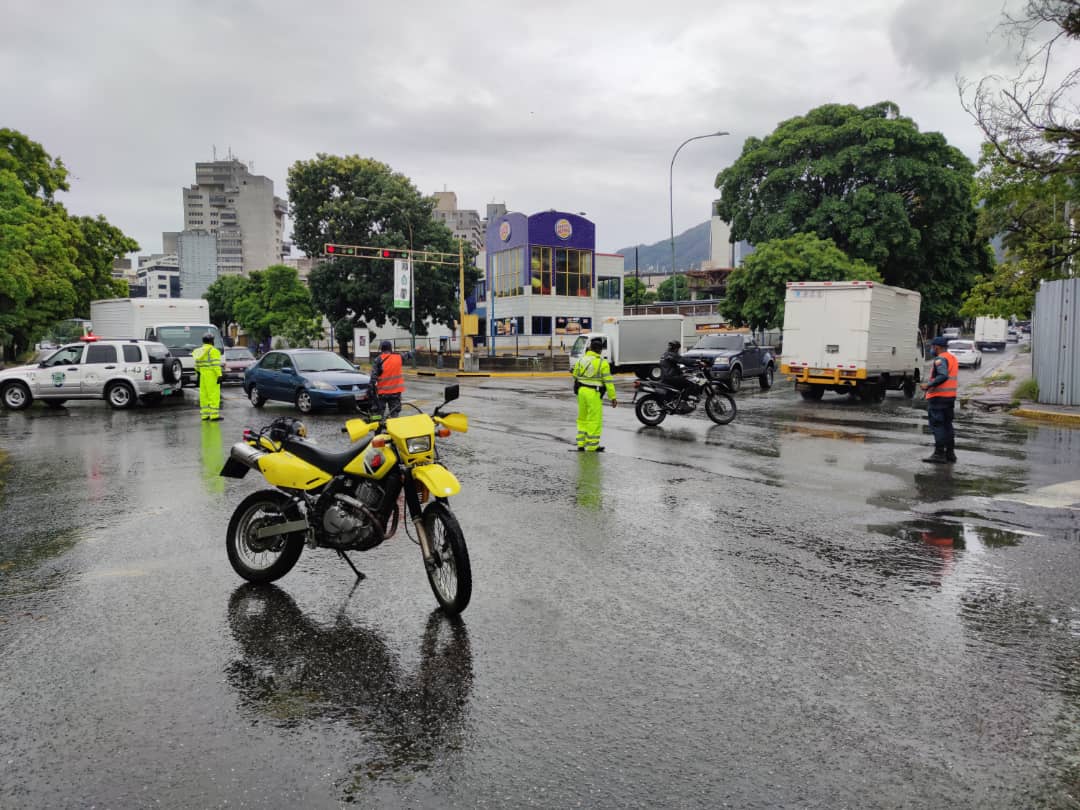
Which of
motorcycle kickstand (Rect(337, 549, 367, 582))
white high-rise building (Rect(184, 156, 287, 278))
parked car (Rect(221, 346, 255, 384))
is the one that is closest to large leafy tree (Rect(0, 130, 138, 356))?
parked car (Rect(221, 346, 255, 384))

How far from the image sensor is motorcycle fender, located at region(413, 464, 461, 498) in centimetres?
477

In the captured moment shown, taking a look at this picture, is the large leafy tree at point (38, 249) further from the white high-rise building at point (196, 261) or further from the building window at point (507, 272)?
the white high-rise building at point (196, 261)

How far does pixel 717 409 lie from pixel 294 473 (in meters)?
11.4

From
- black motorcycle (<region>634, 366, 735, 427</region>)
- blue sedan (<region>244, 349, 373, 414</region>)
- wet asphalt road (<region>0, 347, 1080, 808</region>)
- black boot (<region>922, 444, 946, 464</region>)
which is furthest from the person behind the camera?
blue sedan (<region>244, 349, 373, 414</region>)

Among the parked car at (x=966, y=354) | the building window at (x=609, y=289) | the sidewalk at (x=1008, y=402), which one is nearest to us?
the sidewalk at (x=1008, y=402)

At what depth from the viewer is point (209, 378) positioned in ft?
52.6

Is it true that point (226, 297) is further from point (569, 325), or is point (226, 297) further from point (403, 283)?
point (403, 283)

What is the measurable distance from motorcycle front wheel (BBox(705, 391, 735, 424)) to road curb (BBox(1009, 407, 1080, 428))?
22.7ft

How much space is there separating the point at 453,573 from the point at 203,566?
2325 mm

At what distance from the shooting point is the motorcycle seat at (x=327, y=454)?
17.3 ft

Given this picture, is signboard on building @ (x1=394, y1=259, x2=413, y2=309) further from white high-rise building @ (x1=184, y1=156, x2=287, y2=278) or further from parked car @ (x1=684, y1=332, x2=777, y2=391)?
white high-rise building @ (x1=184, y1=156, x2=287, y2=278)

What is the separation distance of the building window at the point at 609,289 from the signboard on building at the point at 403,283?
855 inches

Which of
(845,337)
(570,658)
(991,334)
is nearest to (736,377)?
(845,337)

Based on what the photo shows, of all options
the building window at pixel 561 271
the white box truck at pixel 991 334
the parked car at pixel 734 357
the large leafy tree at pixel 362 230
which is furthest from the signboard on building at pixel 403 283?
the white box truck at pixel 991 334
